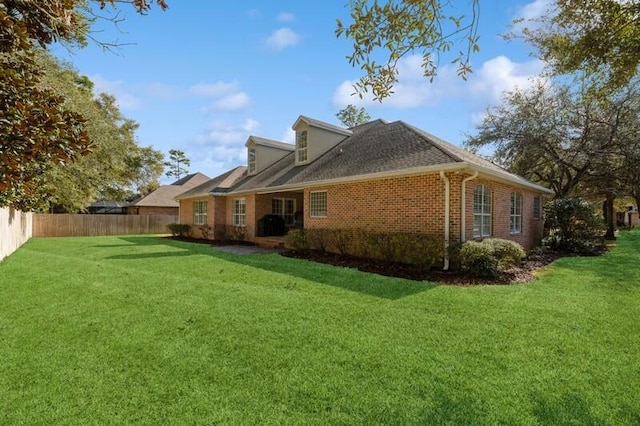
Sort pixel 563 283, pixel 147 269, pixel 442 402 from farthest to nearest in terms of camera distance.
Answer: pixel 147 269 → pixel 563 283 → pixel 442 402

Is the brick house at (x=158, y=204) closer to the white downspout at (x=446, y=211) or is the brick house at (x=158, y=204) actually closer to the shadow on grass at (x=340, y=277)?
the shadow on grass at (x=340, y=277)

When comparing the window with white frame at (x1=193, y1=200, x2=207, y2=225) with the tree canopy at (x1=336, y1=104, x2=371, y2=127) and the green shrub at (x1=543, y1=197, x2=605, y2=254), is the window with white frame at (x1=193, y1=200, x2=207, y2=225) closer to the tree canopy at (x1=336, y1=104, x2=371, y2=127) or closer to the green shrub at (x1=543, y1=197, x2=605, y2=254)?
the green shrub at (x1=543, y1=197, x2=605, y2=254)

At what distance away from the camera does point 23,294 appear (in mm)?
6684

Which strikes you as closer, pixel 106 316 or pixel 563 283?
pixel 106 316

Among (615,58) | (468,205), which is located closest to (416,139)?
(468,205)

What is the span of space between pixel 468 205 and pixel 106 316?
28.8 feet

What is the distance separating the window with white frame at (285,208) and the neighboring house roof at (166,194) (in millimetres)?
16701

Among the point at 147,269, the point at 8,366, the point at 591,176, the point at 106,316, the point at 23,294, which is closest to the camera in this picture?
the point at 8,366

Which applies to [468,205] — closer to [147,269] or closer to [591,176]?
[147,269]

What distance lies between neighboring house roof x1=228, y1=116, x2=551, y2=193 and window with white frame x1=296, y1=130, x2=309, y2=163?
576 mm

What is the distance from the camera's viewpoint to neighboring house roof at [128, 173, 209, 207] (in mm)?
33094

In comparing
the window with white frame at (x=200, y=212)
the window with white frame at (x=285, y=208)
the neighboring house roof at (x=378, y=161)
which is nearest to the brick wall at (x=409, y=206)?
the neighboring house roof at (x=378, y=161)

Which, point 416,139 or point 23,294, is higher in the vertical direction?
point 416,139

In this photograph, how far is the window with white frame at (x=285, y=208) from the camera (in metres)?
18.5
